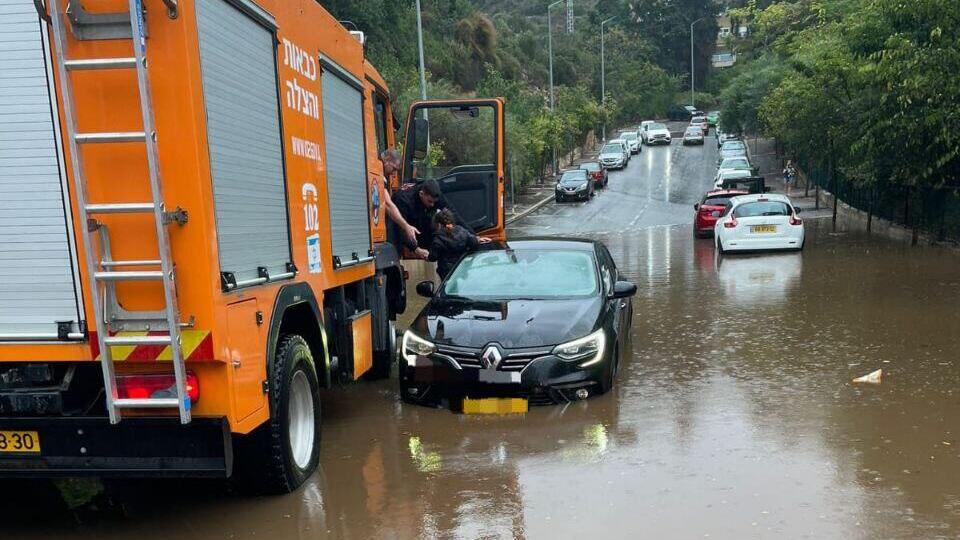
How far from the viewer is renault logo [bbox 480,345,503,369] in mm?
7012

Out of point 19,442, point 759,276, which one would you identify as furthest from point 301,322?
point 759,276

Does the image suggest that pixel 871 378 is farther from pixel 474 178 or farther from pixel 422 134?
pixel 474 178

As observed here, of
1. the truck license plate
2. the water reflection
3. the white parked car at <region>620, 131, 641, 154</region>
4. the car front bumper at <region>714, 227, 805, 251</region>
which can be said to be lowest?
the water reflection

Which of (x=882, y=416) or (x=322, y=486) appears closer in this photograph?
(x=322, y=486)

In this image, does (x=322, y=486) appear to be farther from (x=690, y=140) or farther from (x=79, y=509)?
(x=690, y=140)

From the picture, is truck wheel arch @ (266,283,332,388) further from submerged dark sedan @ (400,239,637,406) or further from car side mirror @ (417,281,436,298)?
car side mirror @ (417,281,436,298)

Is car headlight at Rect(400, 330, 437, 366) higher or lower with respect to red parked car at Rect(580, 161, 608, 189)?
lower

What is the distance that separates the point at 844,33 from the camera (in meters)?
22.4

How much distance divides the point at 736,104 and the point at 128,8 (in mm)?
57898

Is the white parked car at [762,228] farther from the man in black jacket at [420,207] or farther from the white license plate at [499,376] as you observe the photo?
the white license plate at [499,376]

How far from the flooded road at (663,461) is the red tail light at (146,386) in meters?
1.09

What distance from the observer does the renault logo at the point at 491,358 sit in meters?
7.01

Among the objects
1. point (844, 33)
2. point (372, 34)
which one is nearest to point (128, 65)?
point (844, 33)

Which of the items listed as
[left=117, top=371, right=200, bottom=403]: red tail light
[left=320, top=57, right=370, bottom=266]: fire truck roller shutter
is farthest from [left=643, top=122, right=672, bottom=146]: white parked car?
[left=117, top=371, right=200, bottom=403]: red tail light
